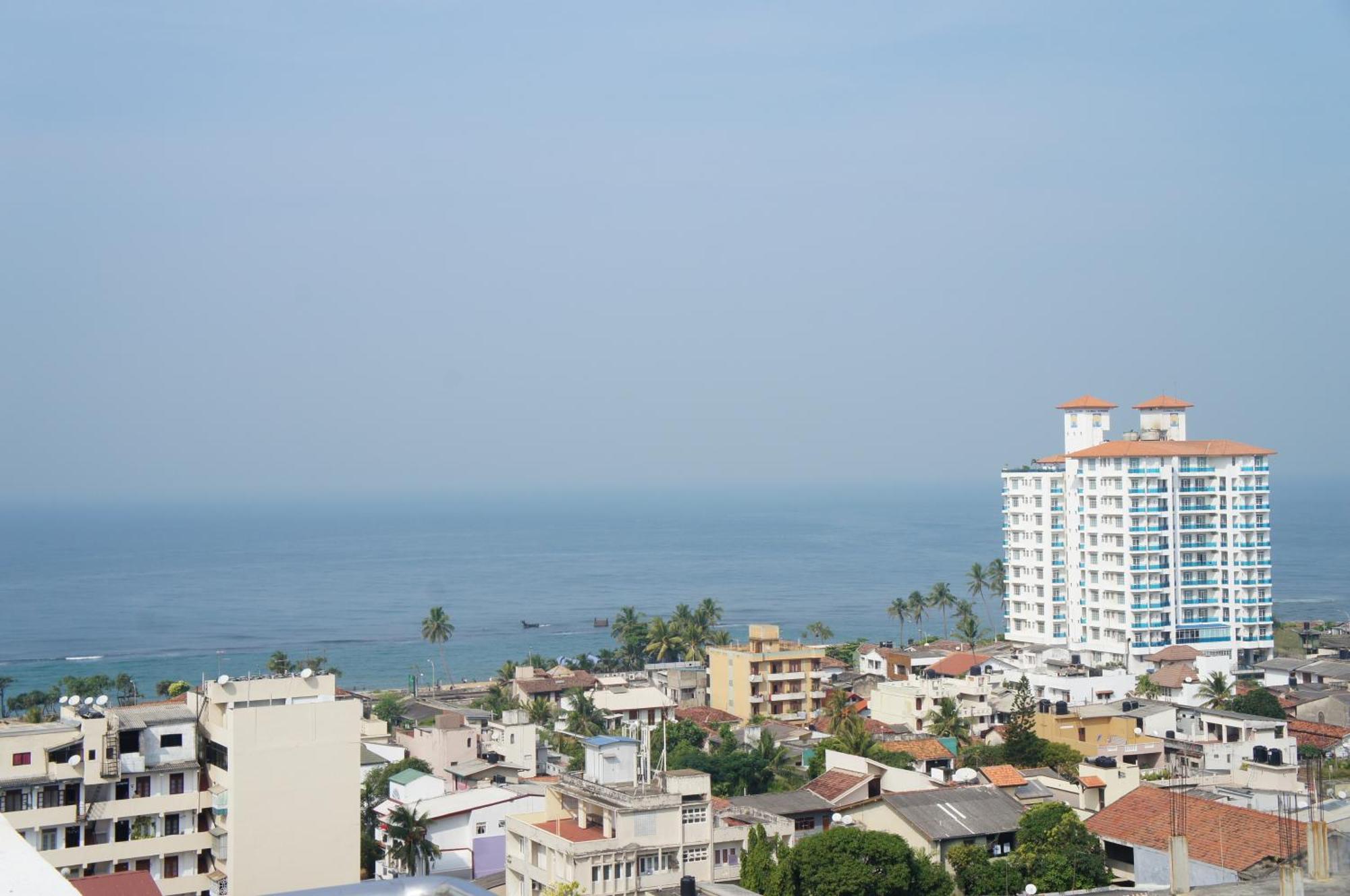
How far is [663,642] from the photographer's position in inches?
2108

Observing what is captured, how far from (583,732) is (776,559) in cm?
9866

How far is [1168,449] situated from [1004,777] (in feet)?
99.6

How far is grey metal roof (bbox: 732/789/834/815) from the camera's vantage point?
79.3 feet

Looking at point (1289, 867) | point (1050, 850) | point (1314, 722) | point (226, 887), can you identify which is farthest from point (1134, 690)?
point (1289, 867)

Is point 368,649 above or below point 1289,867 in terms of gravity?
below

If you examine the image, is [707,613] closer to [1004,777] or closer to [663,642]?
[663,642]

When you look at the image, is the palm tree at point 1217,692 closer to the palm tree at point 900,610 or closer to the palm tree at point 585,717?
the palm tree at point 585,717

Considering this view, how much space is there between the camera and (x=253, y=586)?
11412 cm

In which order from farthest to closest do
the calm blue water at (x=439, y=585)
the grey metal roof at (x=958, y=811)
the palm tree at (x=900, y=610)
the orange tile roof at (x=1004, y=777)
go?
the calm blue water at (x=439, y=585)
the palm tree at (x=900, y=610)
the orange tile roof at (x=1004, y=777)
the grey metal roof at (x=958, y=811)

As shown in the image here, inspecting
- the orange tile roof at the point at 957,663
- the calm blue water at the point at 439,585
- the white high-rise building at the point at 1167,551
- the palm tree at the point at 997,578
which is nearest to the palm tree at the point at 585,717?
the orange tile roof at the point at 957,663

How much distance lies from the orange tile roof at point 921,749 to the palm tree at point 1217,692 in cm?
1106

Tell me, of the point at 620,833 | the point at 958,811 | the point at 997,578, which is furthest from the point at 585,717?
the point at 997,578

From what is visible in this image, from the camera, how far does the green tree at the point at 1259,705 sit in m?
36.7

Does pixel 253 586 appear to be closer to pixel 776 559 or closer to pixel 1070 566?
pixel 776 559
